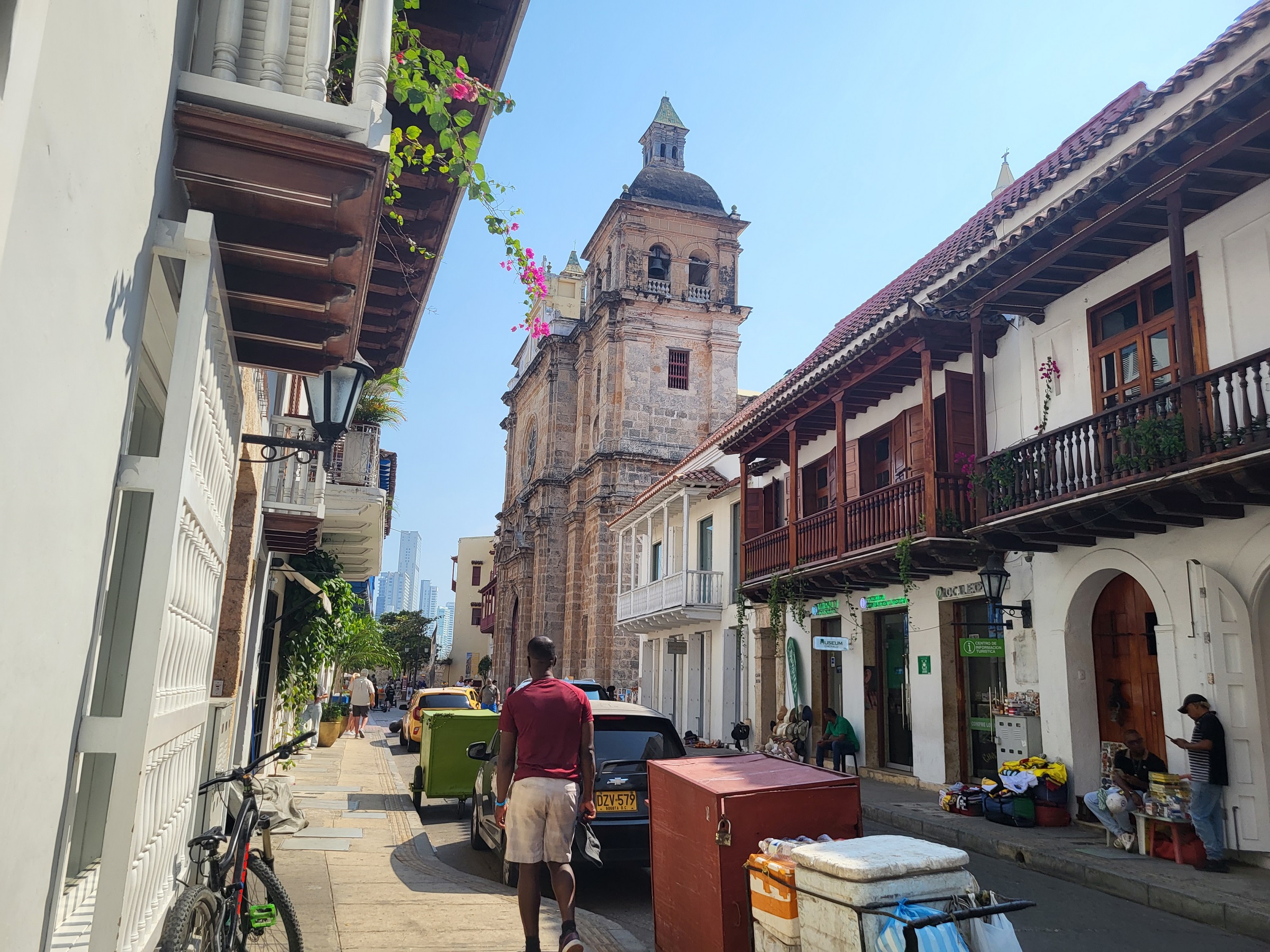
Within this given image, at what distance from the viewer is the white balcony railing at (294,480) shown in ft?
31.9

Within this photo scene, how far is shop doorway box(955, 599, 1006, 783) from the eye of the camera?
1384cm

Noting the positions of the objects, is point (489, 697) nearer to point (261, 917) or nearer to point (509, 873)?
point (509, 873)

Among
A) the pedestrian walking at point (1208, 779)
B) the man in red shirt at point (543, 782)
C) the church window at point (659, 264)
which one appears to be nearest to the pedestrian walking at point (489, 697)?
the pedestrian walking at point (1208, 779)

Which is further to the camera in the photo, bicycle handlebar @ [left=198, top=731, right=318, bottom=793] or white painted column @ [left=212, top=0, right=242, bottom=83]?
bicycle handlebar @ [left=198, top=731, right=318, bottom=793]

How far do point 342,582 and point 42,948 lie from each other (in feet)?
44.8

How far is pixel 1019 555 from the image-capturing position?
1306 cm

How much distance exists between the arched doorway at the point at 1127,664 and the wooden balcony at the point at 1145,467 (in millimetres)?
846

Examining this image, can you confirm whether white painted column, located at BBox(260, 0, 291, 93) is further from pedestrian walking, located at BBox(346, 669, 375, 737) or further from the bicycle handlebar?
pedestrian walking, located at BBox(346, 669, 375, 737)

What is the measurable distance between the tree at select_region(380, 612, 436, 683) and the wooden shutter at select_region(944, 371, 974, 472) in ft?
234

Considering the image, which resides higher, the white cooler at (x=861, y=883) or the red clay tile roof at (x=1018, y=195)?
the red clay tile roof at (x=1018, y=195)

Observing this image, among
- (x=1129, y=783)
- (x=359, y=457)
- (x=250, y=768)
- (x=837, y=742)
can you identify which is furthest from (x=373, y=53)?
(x=837, y=742)

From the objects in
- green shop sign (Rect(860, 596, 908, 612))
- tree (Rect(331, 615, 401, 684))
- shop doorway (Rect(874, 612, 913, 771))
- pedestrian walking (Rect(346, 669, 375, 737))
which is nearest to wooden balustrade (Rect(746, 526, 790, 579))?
green shop sign (Rect(860, 596, 908, 612))

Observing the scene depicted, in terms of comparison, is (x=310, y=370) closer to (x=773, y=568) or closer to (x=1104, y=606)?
(x=1104, y=606)

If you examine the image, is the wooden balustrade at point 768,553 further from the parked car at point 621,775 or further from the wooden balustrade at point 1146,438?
the parked car at point 621,775
